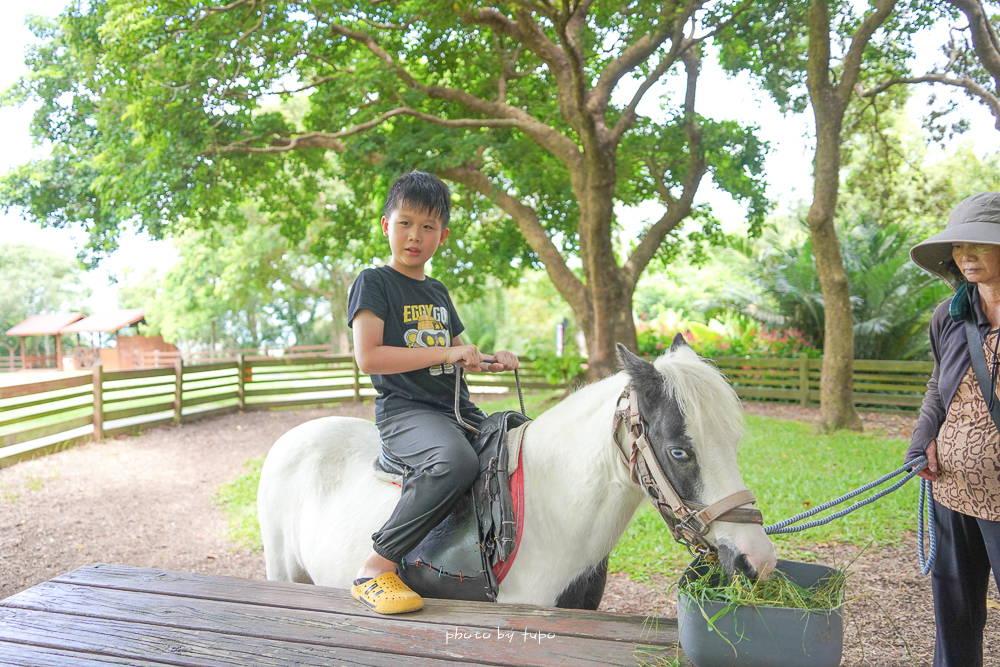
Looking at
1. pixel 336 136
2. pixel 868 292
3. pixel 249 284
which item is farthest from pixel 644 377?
pixel 249 284

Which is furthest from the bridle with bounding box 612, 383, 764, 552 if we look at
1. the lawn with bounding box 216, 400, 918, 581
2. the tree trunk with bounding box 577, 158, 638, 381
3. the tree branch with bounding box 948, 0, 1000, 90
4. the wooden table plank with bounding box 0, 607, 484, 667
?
the tree branch with bounding box 948, 0, 1000, 90

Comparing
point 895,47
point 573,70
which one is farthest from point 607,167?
point 895,47

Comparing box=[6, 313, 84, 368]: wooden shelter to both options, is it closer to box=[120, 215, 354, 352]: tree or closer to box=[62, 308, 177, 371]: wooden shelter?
box=[62, 308, 177, 371]: wooden shelter

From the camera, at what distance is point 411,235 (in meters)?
2.23

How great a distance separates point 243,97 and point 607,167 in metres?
5.27

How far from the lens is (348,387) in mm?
13688

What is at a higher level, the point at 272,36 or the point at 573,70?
the point at 272,36

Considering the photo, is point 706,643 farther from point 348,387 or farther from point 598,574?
point 348,387

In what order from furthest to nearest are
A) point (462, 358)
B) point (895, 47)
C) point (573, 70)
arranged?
1. point (895, 47)
2. point (573, 70)
3. point (462, 358)

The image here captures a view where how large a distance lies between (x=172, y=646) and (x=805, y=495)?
5473mm

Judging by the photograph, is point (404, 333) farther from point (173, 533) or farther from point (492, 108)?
point (492, 108)

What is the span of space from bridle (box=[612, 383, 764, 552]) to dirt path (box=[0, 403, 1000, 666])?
18.3 inches

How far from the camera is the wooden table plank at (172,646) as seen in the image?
1.61 meters

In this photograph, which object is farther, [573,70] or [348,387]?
[348,387]
